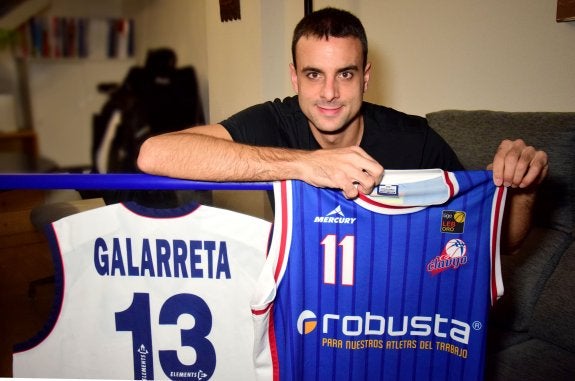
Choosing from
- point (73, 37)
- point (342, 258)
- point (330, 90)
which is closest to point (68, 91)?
point (73, 37)

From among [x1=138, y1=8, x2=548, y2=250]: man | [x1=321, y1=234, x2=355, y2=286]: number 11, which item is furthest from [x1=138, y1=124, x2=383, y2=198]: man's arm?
[x1=321, y1=234, x2=355, y2=286]: number 11

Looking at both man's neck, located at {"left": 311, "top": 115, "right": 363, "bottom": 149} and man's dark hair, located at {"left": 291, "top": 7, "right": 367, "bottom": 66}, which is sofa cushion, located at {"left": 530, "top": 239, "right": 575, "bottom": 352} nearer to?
man's neck, located at {"left": 311, "top": 115, "right": 363, "bottom": 149}

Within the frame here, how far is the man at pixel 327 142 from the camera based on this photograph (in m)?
0.92

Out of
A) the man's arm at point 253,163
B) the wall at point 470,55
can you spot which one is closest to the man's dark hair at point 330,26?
the man's arm at point 253,163

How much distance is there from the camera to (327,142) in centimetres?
146

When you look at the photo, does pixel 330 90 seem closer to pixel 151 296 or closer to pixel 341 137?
pixel 341 137

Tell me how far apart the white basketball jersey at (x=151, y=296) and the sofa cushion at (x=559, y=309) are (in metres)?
1.02

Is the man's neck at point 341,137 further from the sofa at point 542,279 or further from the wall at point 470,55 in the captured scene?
the wall at point 470,55

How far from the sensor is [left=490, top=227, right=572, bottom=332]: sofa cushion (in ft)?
4.90

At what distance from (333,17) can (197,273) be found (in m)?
0.88

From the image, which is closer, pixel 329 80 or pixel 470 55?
pixel 329 80

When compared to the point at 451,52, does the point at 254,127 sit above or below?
below

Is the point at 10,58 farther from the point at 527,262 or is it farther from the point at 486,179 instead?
the point at 527,262

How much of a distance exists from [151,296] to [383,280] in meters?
0.53
